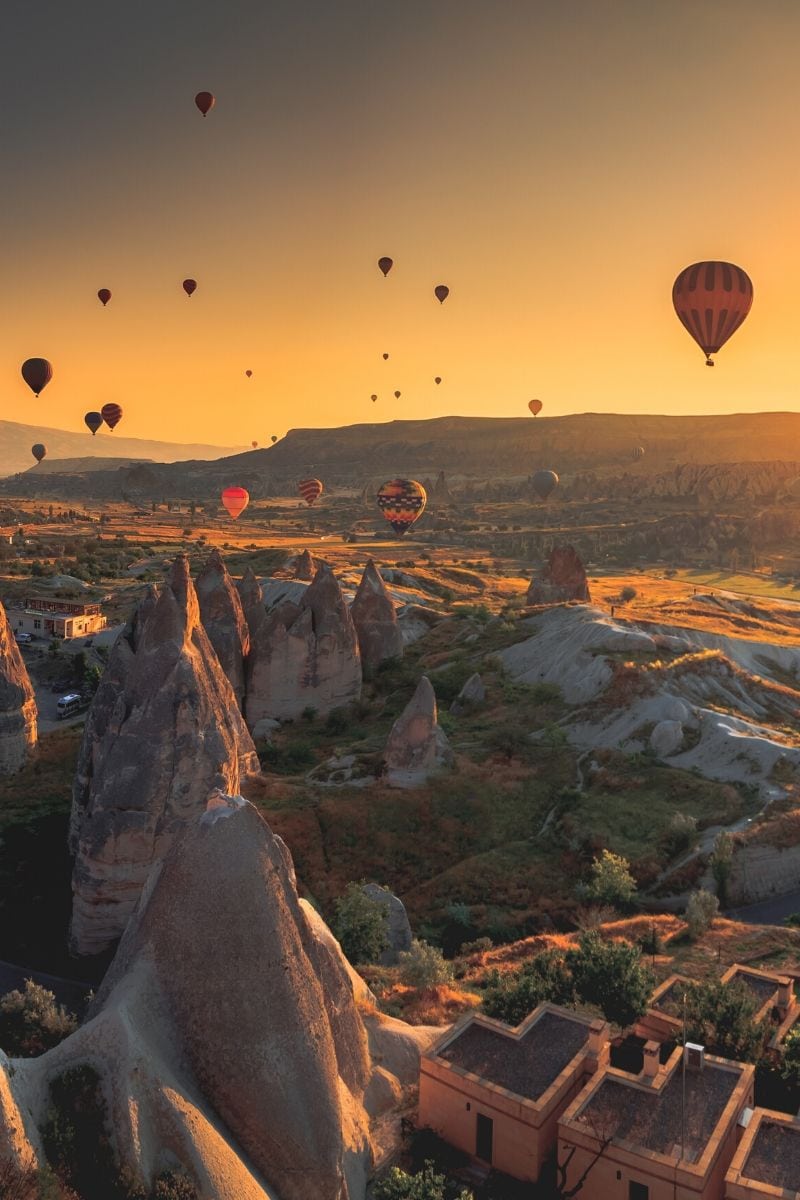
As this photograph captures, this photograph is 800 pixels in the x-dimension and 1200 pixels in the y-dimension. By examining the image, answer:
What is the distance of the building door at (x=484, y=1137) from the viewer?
15.6 metres

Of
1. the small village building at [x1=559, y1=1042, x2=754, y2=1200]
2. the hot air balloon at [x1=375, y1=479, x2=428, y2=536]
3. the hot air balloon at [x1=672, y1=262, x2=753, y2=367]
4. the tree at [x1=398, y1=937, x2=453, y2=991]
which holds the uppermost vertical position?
the hot air balloon at [x1=672, y1=262, x2=753, y2=367]

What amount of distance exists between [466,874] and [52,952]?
13.6 meters

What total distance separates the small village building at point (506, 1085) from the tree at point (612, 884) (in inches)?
493

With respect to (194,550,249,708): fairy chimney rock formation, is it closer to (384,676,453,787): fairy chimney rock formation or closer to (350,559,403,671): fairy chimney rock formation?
(350,559,403,671): fairy chimney rock formation

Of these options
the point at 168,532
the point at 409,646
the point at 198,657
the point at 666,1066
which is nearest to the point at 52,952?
the point at 198,657

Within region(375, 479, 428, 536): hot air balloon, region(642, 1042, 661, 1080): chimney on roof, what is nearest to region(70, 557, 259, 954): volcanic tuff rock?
region(642, 1042, 661, 1080): chimney on roof

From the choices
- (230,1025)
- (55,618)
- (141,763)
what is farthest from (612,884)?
(55,618)

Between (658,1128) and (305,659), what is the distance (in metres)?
33.8

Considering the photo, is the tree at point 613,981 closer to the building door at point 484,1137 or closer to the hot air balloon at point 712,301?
the building door at point 484,1137

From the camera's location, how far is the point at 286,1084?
12.9 m

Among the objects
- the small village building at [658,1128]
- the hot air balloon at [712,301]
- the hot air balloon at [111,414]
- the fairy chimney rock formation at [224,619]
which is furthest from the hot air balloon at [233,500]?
the small village building at [658,1128]

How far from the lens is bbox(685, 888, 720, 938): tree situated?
26.8m

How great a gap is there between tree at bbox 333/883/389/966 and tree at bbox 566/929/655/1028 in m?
6.92

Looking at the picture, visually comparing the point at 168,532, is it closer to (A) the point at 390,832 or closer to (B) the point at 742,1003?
(A) the point at 390,832
